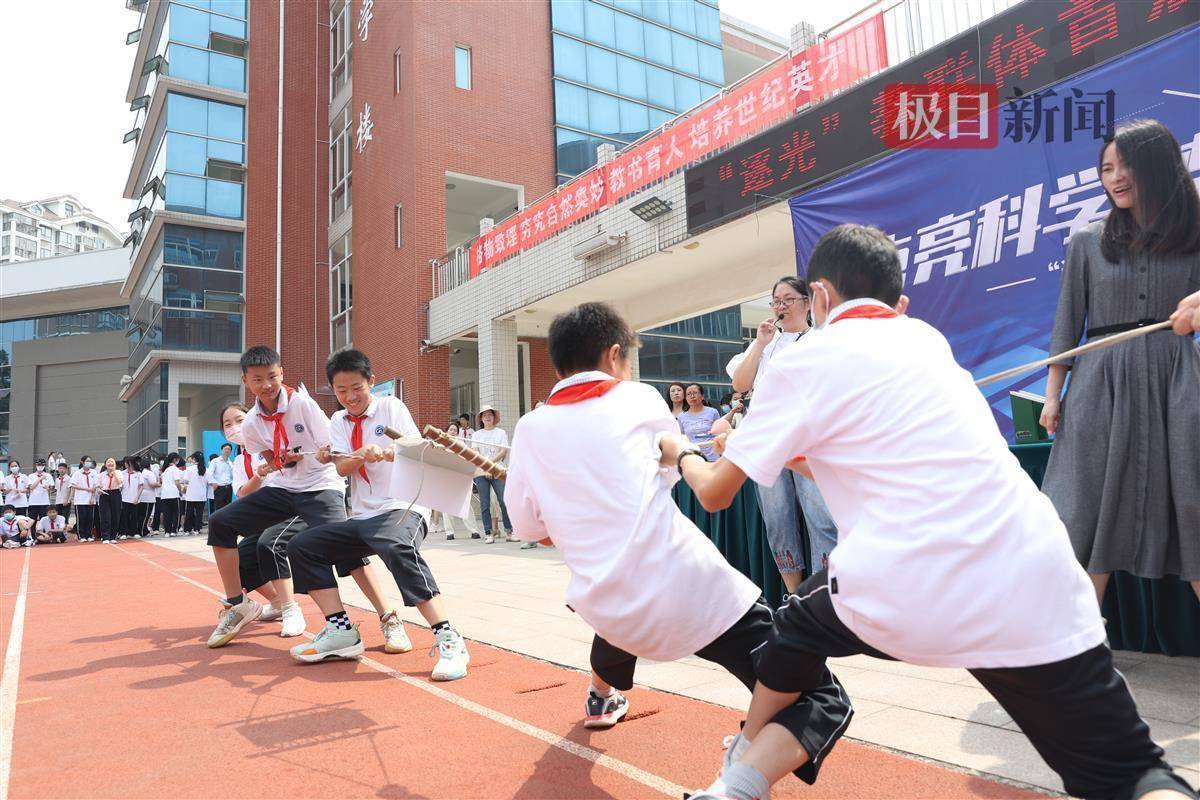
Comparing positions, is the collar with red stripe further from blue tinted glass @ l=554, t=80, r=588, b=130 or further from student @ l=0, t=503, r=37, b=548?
student @ l=0, t=503, r=37, b=548

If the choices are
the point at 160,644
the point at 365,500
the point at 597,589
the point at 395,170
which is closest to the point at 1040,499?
the point at 597,589

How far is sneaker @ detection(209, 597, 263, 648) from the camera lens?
5145 millimetres

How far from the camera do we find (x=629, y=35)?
20.8 meters

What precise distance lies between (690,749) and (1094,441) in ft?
6.18

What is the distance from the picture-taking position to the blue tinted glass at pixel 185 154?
22.3 metres

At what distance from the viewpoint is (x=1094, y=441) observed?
2.93m

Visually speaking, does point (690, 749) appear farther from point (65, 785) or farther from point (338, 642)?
point (338, 642)

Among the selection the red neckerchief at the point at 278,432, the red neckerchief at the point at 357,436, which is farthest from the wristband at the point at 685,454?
the red neckerchief at the point at 278,432

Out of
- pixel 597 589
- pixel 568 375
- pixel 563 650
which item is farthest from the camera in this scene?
pixel 563 650

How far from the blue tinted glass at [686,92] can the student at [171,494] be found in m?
15.7

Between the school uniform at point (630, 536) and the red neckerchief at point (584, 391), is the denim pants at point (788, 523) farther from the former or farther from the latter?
the red neckerchief at point (584, 391)

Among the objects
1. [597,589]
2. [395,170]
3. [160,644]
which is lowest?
[160,644]

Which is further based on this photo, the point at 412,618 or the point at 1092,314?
the point at 412,618

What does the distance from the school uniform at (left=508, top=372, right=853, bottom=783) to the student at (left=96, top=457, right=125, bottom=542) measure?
60.5ft
